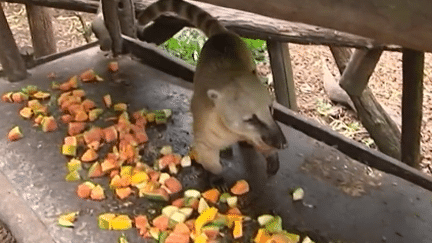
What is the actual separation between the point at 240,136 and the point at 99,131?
64 centimetres

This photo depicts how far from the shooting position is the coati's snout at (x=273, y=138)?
5.14 ft

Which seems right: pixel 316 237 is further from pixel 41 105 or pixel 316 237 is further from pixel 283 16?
pixel 41 105

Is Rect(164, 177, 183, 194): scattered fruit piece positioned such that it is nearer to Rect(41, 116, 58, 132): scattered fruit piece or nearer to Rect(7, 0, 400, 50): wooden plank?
Rect(41, 116, 58, 132): scattered fruit piece

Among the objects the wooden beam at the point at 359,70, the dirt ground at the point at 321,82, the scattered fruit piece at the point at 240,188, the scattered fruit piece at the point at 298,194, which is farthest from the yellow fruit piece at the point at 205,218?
the dirt ground at the point at 321,82

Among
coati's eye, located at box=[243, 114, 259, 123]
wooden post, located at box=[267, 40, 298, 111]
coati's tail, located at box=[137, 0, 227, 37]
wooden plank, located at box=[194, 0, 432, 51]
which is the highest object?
wooden plank, located at box=[194, 0, 432, 51]

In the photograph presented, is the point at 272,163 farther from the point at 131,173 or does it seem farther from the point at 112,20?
the point at 112,20

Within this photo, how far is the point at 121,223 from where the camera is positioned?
66.1 inches

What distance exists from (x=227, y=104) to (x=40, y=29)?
84.3 inches

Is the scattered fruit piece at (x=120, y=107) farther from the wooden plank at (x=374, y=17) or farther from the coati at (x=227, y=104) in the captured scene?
the wooden plank at (x=374, y=17)

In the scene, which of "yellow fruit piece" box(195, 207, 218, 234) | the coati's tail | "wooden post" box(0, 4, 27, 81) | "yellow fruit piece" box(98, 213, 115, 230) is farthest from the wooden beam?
"wooden post" box(0, 4, 27, 81)

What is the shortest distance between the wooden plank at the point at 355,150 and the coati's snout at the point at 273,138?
424mm

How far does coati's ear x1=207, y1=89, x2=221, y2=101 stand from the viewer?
5.27ft

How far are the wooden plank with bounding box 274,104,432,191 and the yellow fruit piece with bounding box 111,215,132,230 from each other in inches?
27.3

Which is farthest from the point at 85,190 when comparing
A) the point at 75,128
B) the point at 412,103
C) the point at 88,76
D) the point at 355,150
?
the point at 412,103
